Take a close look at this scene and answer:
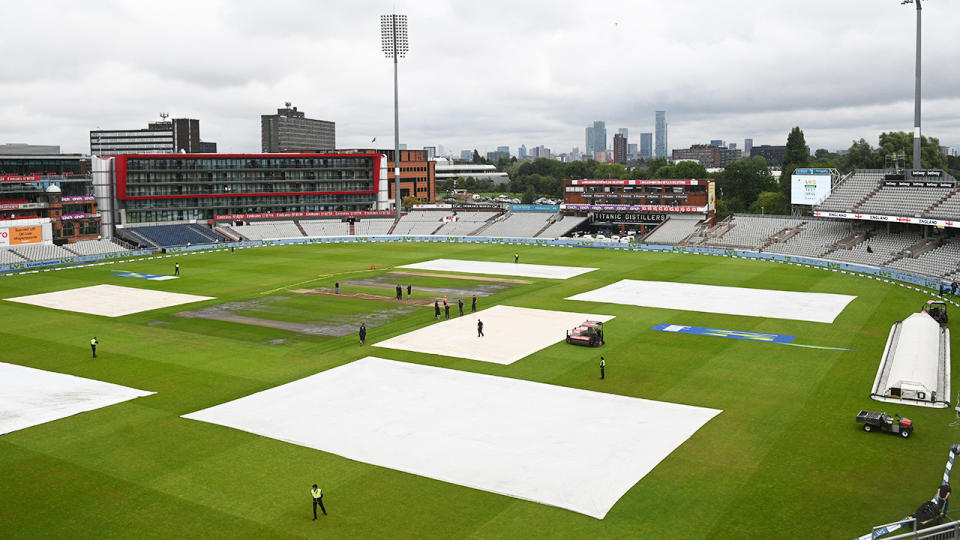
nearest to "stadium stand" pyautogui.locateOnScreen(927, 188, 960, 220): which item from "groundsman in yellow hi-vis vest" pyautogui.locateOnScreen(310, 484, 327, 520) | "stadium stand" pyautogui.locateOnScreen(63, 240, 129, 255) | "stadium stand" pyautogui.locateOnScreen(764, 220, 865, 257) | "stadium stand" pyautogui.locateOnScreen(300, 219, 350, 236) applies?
"stadium stand" pyautogui.locateOnScreen(764, 220, 865, 257)

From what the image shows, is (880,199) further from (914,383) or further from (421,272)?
(914,383)

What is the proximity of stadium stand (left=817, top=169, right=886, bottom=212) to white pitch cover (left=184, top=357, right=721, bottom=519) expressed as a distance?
61.3 m

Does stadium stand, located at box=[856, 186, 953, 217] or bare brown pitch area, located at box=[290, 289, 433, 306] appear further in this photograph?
stadium stand, located at box=[856, 186, 953, 217]

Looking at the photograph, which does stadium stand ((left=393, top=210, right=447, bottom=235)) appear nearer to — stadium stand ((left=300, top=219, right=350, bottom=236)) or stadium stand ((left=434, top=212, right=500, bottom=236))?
stadium stand ((left=434, top=212, right=500, bottom=236))

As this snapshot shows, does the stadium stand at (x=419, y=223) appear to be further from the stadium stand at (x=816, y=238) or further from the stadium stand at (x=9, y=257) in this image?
the stadium stand at (x=816, y=238)

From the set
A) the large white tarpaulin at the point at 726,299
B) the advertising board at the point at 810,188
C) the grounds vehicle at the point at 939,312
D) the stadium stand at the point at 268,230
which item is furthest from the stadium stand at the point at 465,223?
the grounds vehicle at the point at 939,312

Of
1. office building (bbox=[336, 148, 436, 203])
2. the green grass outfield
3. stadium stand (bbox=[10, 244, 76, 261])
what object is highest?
office building (bbox=[336, 148, 436, 203])

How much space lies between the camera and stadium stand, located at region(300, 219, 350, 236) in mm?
117250

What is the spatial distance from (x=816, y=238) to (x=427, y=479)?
2963 inches

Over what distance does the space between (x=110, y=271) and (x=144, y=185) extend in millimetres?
32098

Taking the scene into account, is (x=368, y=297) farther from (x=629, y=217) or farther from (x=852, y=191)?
(x=629, y=217)

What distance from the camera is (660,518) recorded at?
71.0 ft

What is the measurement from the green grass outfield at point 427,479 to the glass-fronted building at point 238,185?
57.7 meters

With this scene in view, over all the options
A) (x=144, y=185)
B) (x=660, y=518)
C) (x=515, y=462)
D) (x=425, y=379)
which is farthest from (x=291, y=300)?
(x=144, y=185)
